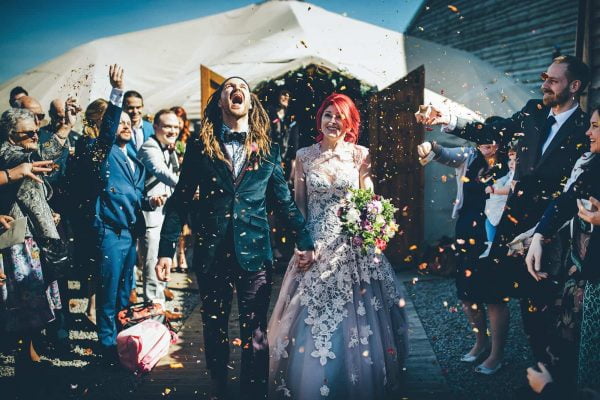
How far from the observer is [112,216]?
3941 mm

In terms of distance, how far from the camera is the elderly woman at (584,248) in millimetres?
2119

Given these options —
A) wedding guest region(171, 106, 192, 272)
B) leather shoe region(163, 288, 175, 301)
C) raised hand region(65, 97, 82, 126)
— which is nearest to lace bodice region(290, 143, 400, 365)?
raised hand region(65, 97, 82, 126)

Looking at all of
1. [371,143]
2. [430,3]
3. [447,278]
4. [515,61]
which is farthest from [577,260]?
[430,3]

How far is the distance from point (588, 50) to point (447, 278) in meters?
3.78

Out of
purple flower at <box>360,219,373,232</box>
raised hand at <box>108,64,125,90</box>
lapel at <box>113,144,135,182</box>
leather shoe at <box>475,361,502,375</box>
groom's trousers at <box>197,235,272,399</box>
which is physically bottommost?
leather shoe at <box>475,361,502,375</box>

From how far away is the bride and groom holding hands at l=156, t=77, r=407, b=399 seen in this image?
2955 millimetres

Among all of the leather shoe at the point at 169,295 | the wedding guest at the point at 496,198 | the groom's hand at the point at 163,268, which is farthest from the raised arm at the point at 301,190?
the leather shoe at the point at 169,295

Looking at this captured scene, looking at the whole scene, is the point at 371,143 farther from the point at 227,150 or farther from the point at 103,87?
the point at 103,87

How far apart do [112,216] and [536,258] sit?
3.28 m

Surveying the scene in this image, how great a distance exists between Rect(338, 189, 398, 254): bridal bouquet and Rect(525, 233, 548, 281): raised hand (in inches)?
39.4

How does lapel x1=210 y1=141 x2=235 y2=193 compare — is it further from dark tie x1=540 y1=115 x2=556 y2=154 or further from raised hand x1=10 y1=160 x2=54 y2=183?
dark tie x1=540 y1=115 x2=556 y2=154

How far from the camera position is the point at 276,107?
850cm

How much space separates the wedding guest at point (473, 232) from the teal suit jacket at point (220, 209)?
1.54 metres

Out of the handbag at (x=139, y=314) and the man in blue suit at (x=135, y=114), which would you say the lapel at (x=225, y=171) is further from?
the man in blue suit at (x=135, y=114)
